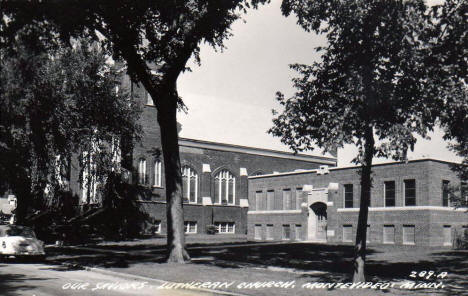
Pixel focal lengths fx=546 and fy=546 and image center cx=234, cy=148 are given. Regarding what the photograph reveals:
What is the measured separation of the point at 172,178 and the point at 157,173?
27.7 meters

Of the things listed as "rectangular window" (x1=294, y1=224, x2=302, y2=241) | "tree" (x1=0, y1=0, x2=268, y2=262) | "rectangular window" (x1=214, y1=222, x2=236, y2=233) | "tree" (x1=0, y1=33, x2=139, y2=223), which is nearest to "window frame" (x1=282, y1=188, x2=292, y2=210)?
"rectangular window" (x1=294, y1=224, x2=302, y2=241)

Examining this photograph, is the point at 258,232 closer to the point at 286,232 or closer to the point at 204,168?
the point at 286,232

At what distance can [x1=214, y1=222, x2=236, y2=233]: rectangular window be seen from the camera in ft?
176

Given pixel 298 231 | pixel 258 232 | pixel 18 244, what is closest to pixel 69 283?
pixel 18 244

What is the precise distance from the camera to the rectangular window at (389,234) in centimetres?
3650

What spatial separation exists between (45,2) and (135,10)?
3672 mm

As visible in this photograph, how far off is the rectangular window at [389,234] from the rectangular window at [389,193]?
149cm

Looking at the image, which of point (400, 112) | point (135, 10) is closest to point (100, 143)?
point (135, 10)

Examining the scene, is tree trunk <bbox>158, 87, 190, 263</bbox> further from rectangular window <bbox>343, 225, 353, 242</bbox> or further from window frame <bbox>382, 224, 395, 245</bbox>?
rectangular window <bbox>343, 225, 353, 242</bbox>

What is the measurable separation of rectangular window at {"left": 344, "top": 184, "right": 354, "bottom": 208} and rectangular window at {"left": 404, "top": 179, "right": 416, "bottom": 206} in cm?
462

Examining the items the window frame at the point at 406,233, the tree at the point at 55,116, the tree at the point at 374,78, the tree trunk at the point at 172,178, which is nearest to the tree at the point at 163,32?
the tree trunk at the point at 172,178

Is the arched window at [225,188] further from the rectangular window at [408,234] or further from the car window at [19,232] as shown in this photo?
the car window at [19,232]

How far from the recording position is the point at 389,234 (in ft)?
121

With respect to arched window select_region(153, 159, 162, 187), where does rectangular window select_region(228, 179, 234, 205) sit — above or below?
below
